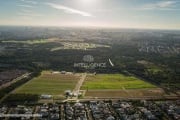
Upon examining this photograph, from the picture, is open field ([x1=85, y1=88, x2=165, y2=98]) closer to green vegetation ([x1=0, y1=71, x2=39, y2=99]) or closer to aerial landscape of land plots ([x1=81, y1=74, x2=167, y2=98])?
aerial landscape of land plots ([x1=81, y1=74, x2=167, y2=98])

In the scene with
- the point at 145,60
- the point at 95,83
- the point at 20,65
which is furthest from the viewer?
the point at 145,60

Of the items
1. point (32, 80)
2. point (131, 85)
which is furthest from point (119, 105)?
point (32, 80)

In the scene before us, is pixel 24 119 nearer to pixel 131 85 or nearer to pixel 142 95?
pixel 142 95
